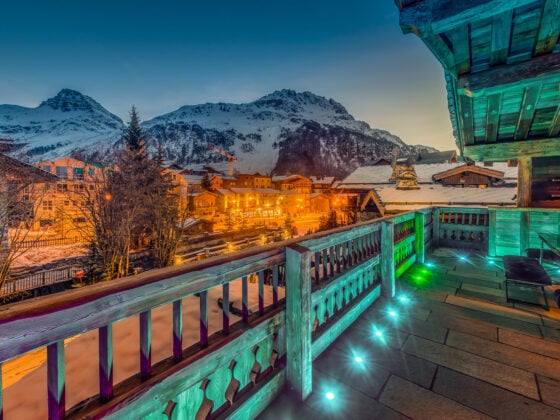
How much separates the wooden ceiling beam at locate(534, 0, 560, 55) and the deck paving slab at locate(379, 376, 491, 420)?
3690 millimetres

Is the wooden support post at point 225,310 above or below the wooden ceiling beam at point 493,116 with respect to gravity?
below

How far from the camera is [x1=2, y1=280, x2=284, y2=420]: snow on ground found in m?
2.94

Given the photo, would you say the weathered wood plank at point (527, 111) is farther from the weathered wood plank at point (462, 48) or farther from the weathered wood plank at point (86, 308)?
the weathered wood plank at point (86, 308)

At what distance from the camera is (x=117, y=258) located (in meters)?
16.1

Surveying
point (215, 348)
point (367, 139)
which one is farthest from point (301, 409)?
point (367, 139)

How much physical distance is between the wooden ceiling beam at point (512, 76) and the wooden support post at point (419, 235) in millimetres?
4034

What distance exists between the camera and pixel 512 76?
3045 mm

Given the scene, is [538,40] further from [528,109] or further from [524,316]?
[524,316]

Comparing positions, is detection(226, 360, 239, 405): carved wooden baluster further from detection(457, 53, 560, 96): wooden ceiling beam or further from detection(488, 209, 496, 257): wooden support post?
detection(488, 209, 496, 257): wooden support post

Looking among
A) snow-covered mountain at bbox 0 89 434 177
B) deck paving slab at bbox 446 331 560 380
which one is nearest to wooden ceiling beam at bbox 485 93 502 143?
deck paving slab at bbox 446 331 560 380

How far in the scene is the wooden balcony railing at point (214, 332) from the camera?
111cm

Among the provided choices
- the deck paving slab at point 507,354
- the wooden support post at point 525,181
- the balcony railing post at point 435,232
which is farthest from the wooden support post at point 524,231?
the deck paving slab at point 507,354

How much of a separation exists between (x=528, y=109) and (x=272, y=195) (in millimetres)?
50691

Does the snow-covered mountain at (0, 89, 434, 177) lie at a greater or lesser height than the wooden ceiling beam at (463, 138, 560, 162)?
greater
